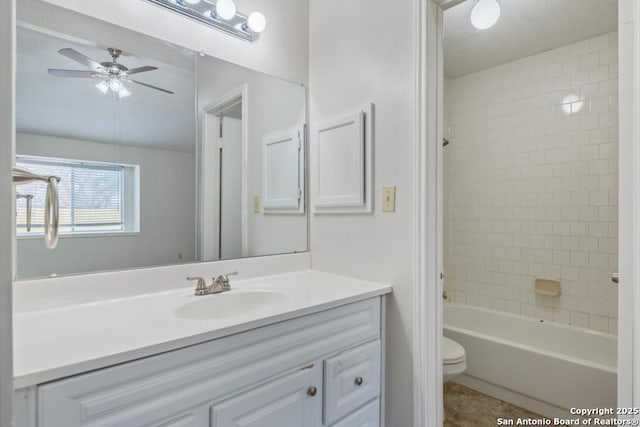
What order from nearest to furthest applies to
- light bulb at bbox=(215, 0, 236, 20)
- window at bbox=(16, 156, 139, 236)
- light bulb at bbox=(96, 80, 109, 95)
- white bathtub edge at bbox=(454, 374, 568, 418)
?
window at bbox=(16, 156, 139, 236) → light bulb at bbox=(96, 80, 109, 95) → light bulb at bbox=(215, 0, 236, 20) → white bathtub edge at bbox=(454, 374, 568, 418)

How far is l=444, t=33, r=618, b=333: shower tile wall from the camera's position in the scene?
221 centimetres

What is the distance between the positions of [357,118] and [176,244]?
1.00 meters

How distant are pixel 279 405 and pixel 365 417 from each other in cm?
46

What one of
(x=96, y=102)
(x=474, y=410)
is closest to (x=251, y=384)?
(x=96, y=102)

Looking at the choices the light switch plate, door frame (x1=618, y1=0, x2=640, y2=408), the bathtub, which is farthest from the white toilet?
the light switch plate

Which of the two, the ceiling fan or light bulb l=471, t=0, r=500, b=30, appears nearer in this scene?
the ceiling fan

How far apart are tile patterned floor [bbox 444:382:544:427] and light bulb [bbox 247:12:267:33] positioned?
2317 mm

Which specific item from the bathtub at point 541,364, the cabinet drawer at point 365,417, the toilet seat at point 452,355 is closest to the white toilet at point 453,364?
the toilet seat at point 452,355

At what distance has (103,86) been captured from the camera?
1250 millimetres

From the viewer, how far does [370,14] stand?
154 cm

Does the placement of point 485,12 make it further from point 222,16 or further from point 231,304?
point 231,304

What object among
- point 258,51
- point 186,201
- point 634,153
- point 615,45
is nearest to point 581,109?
point 615,45

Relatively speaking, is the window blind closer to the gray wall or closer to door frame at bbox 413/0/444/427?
the gray wall

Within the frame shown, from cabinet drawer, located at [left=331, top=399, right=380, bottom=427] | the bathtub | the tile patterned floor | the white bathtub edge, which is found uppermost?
cabinet drawer, located at [left=331, top=399, right=380, bottom=427]
